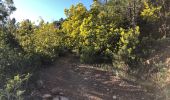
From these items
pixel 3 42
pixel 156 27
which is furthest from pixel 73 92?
pixel 156 27

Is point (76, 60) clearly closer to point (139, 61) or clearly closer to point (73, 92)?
point (139, 61)

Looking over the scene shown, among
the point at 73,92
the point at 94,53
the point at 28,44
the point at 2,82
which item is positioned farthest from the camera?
the point at 94,53

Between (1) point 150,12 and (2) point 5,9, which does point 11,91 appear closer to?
(2) point 5,9

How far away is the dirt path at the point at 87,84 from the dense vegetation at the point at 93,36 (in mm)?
627

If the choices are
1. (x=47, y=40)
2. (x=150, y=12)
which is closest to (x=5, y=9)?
(x=47, y=40)

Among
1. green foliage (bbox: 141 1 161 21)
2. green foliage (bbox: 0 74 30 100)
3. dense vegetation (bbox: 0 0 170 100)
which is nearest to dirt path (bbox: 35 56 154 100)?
dense vegetation (bbox: 0 0 170 100)

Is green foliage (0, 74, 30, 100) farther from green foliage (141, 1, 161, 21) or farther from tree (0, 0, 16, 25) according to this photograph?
green foliage (141, 1, 161, 21)

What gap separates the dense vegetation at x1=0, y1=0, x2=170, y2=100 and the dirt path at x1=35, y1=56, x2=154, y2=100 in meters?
0.63

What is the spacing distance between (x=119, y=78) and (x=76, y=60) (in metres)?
3.03

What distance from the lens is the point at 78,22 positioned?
590 inches

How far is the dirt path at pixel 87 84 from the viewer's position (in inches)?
416

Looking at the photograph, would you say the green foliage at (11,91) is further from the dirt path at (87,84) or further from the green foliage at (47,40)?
the green foliage at (47,40)

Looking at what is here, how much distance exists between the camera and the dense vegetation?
11.5 meters

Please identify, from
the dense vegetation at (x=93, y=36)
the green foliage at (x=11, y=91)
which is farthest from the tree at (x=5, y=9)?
the green foliage at (x=11, y=91)
